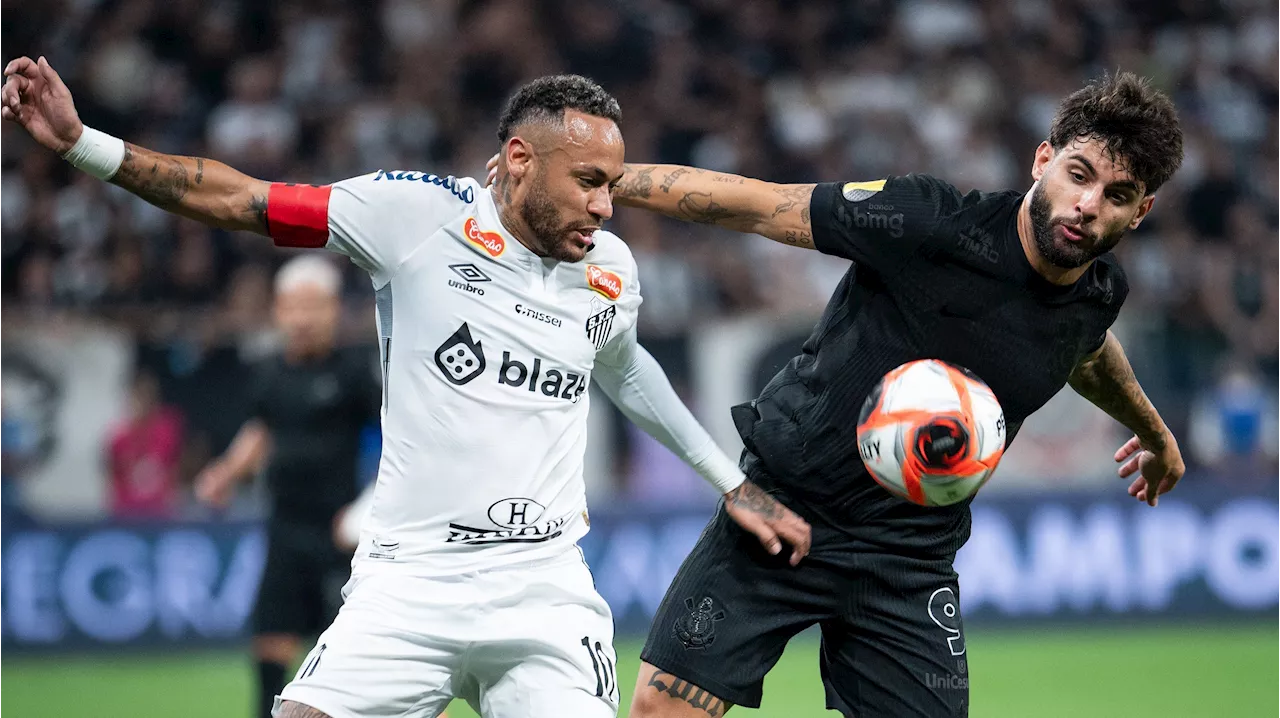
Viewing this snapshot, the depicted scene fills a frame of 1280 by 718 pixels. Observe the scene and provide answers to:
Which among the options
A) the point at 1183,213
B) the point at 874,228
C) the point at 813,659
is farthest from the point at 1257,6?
the point at 874,228

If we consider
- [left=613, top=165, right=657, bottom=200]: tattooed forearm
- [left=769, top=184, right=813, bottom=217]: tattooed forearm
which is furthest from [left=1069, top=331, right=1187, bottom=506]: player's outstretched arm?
[left=613, top=165, right=657, bottom=200]: tattooed forearm

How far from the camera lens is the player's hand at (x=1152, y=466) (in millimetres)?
5484

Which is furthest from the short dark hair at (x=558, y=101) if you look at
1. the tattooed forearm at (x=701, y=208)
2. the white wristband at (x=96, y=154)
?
the white wristband at (x=96, y=154)

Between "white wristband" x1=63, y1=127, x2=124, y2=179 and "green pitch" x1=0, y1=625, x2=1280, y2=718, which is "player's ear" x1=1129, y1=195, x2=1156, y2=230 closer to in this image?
"white wristband" x1=63, y1=127, x2=124, y2=179

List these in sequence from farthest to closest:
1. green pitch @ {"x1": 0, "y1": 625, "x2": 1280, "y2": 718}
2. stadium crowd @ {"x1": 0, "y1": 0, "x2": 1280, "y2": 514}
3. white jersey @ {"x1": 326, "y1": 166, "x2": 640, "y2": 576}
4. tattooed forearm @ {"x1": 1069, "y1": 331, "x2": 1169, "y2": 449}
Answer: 1. stadium crowd @ {"x1": 0, "y1": 0, "x2": 1280, "y2": 514}
2. green pitch @ {"x1": 0, "y1": 625, "x2": 1280, "y2": 718}
3. tattooed forearm @ {"x1": 1069, "y1": 331, "x2": 1169, "y2": 449}
4. white jersey @ {"x1": 326, "y1": 166, "x2": 640, "y2": 576}

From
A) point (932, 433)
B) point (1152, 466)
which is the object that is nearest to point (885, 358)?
point (932, 433)

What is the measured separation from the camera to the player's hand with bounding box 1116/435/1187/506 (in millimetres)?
5484

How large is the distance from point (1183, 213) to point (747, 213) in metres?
11.5

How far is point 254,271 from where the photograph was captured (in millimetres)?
12711

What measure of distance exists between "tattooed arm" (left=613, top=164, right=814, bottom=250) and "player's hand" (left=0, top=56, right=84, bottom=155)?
1.61 meters

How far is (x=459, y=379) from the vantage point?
422cm

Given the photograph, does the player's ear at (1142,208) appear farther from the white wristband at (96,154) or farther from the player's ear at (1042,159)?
the white wristband at (96,154)

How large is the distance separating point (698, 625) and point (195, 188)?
6.86 ft

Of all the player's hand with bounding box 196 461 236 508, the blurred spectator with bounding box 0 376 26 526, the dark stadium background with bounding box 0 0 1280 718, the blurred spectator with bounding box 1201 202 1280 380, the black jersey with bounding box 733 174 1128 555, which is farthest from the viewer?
the blurred spectator with bounding box 1201 202 1280 380
